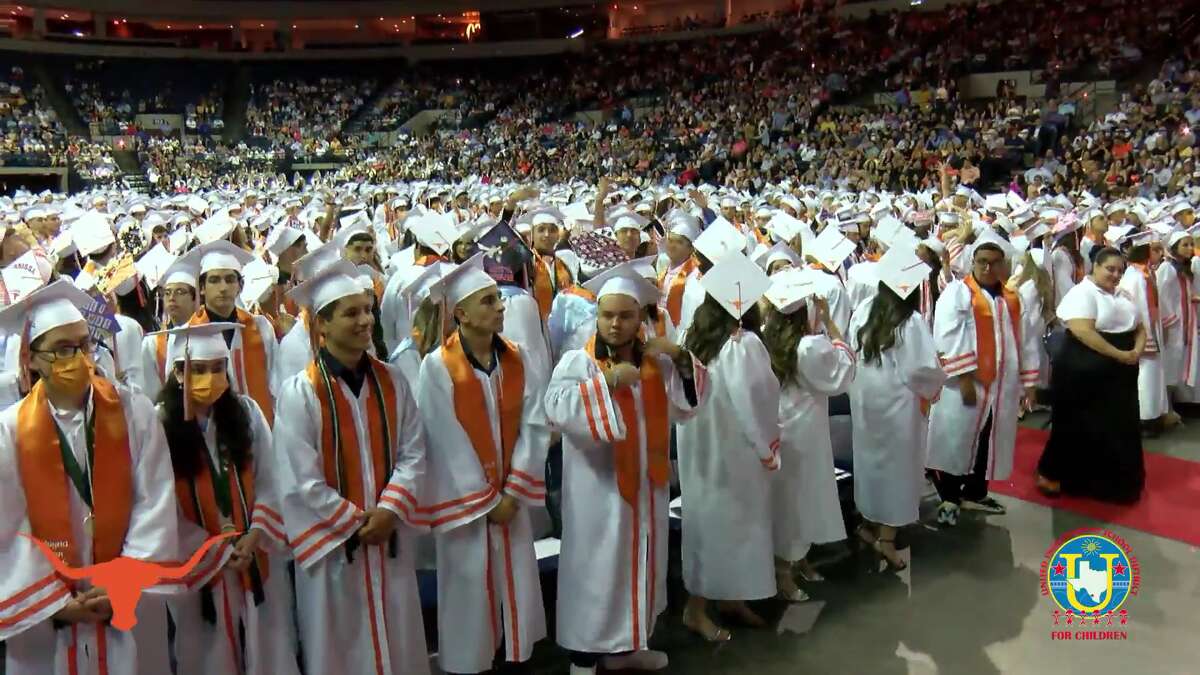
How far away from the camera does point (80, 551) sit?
299cm

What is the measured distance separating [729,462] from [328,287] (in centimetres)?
217

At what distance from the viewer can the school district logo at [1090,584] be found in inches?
196

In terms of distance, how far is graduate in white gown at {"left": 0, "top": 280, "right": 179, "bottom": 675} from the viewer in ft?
9.44

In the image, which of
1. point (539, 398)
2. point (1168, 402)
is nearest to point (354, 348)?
point (539, 398)

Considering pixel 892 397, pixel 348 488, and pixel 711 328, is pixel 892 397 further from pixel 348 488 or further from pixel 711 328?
pixel 348 488

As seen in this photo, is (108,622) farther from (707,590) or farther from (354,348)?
(707,590)

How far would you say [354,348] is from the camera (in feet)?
11.5

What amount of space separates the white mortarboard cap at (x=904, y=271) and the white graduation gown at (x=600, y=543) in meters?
1.88

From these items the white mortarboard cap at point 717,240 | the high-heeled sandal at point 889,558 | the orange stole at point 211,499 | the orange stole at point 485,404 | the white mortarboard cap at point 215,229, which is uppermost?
the white mortarboard cap at point 215,229

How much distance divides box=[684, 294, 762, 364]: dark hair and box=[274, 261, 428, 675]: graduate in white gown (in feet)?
5.37

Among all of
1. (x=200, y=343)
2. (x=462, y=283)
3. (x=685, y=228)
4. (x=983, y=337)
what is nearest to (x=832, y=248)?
(x=983, y=337)

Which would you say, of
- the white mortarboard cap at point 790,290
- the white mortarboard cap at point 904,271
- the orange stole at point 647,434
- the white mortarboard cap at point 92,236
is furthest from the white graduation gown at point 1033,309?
the white mortarboard cap at point 92,236

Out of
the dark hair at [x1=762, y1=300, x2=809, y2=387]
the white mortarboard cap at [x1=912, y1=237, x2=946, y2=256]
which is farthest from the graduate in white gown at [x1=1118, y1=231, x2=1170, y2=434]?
the dark hair at [x1=762, y1=300, x2=809, y2=387]

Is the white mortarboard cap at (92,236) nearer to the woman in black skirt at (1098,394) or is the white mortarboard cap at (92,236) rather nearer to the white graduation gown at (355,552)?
the white graduation gown at (355,552)
